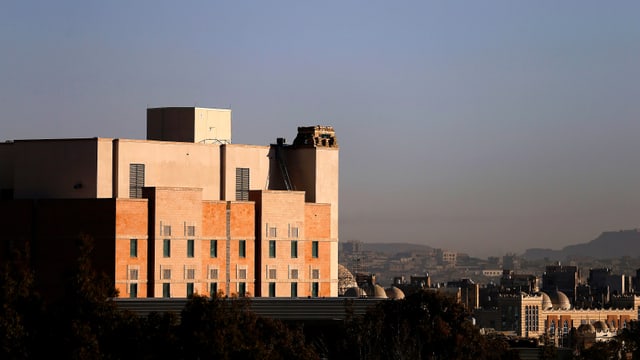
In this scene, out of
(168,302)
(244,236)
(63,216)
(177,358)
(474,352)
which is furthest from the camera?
(244,236)

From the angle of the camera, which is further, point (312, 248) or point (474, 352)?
point (312, 248)

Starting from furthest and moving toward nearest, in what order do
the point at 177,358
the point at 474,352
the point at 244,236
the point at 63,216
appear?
the point at 244,236, the point at 63,216, the point at 474,352, the point at 177,358

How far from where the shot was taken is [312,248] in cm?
10538

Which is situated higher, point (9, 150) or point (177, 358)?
point (9, 150)

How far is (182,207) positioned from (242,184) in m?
6.08

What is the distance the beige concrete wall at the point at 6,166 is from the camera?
3986 inches

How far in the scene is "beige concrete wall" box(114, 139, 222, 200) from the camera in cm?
9844

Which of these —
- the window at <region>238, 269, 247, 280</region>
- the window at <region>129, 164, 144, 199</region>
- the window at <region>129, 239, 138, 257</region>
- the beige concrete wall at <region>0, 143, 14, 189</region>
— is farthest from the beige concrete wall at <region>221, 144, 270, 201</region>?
the beige concrete wall at <region>0, 143, 14, 189</region>

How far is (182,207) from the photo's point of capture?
99000 mm

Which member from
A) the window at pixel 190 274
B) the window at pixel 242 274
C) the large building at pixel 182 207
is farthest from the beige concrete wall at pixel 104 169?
the window at pixel 242 274

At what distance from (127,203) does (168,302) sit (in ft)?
39.0

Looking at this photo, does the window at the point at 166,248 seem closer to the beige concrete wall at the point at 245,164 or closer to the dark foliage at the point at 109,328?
the beige concrete wall at the point at 245,164

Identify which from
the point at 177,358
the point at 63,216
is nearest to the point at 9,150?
the point at 63,216

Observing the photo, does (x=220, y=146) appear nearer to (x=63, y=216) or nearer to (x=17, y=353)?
(x=63, y=216)
